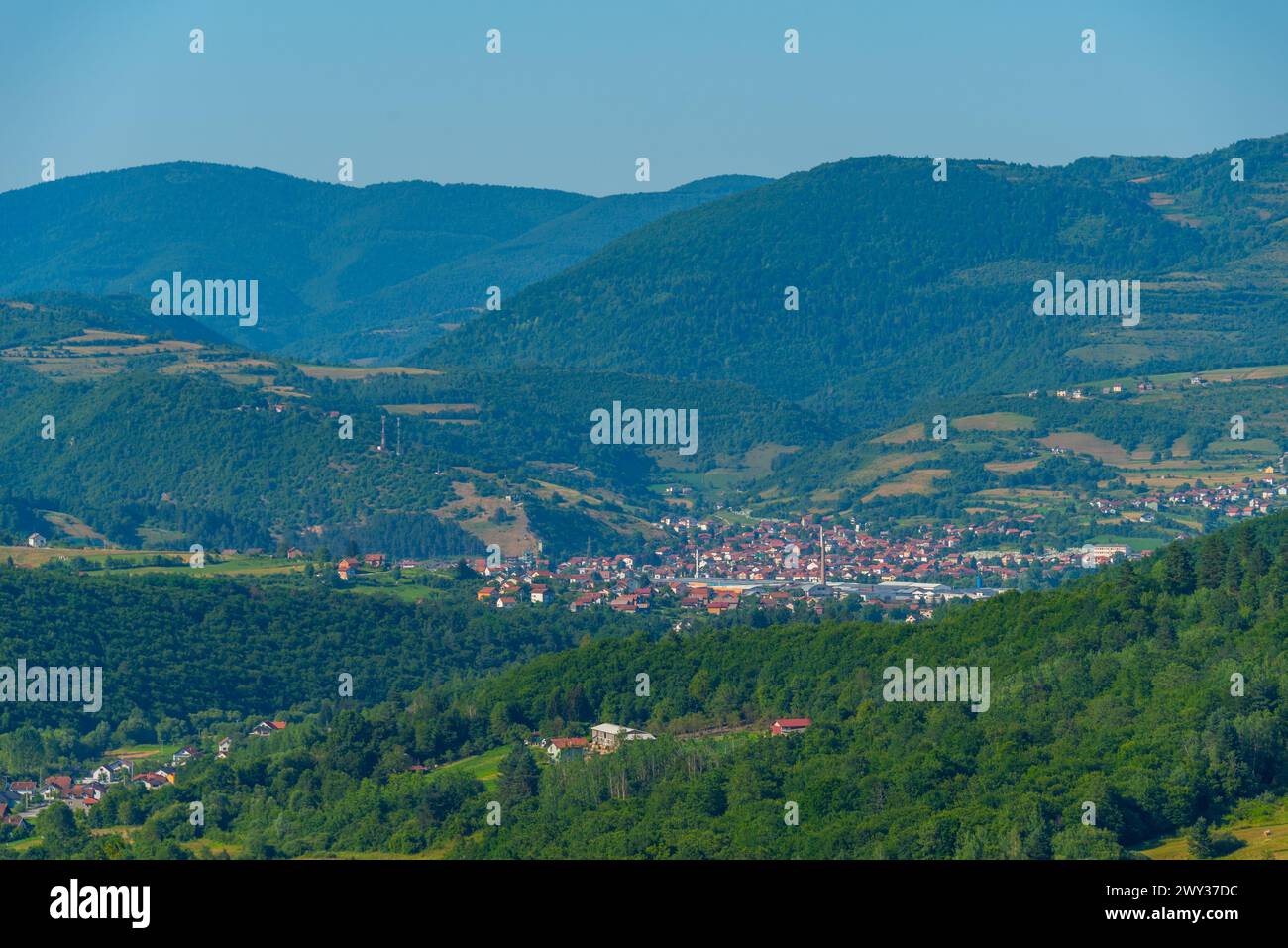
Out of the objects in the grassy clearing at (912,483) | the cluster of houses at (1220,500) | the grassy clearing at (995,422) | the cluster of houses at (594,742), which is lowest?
the cluster of houses at (594,742)

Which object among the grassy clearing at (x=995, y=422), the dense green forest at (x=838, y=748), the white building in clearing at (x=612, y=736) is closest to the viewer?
the dense green forest at (x=838, y=748)

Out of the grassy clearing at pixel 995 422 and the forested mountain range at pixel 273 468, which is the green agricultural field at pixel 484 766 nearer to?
the forested mountain range at pixel 273 468

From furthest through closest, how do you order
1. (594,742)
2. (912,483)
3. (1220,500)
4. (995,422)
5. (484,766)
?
(995,422), (912,483), (1220,500), (594,742), (484,766)

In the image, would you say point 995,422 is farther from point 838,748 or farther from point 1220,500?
point 838,748

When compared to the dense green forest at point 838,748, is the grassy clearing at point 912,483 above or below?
above

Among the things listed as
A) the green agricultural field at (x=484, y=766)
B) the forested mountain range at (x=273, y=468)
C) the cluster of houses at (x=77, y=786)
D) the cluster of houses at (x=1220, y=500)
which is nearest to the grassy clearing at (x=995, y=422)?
the forested mountain range at (x=273, y=468)

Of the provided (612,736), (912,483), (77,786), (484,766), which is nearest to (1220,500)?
(912,483)

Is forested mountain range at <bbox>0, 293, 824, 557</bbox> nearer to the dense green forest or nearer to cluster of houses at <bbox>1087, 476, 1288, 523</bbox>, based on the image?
cluster of houses at <bbox>1087, 476, 1288, 523</bbox>
